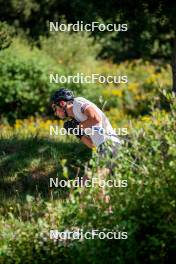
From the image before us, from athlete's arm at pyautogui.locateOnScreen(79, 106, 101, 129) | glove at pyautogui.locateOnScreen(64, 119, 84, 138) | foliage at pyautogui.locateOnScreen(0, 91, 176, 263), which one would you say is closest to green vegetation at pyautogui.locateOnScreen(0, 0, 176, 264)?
foliage at pyautogui.locateOnScreen(0, 91, 176, 263)

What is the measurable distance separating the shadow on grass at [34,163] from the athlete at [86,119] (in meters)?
1.10

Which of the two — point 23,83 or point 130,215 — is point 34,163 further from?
A: point 23,83

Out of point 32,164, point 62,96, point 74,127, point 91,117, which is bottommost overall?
point 32,164

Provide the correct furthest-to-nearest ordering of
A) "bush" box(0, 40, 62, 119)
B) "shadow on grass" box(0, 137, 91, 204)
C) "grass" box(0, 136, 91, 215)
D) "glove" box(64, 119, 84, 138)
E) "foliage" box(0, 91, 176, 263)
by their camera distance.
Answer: "bush" box(0, 40, 62, 119) < "shadow on grass" box(0, 137, 91, 204) < "grass" box(0, 136, 91, 215) < "glove" box(64, 119, 84, 138) < "foliage" box(0, 91, 176, 263)

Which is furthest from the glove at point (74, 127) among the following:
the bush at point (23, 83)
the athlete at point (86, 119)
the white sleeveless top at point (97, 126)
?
the bush at point (23, 83)

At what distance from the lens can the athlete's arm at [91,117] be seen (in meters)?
7.70

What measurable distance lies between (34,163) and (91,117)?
8.30ft

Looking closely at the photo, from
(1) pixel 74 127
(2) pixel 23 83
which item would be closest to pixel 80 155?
(1) pixel 74 127

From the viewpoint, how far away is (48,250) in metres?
6.37

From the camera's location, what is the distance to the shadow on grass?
9395 mm

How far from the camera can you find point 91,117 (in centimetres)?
771

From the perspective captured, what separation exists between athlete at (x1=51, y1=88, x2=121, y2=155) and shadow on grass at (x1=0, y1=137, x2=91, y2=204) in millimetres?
1096

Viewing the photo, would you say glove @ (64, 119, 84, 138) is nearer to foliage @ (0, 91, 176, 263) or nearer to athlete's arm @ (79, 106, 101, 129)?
athlete's arm @ (79, 106, 101, 129)

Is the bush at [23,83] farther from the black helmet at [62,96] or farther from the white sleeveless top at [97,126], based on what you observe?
the white sleeveless top at [97,126]
